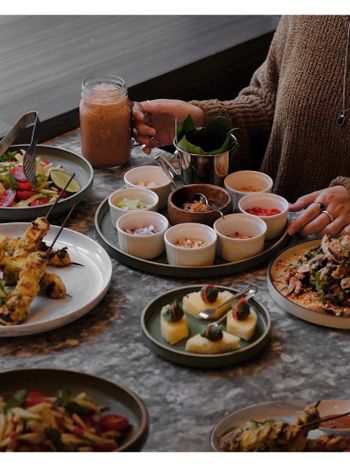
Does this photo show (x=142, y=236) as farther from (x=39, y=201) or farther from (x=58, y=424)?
(x=58, y=424)

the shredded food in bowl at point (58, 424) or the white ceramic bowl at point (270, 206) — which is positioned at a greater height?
the shredded food in bowl at point (58, 424)

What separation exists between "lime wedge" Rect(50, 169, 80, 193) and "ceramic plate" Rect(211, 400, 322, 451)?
959 mm

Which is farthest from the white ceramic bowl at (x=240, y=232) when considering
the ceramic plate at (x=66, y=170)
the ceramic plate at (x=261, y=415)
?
the ceramic plate at (x=261, y=415)

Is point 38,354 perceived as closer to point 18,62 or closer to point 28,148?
point 28,148

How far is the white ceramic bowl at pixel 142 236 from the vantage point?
2.08m

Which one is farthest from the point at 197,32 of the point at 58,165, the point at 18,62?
the point at 58,165

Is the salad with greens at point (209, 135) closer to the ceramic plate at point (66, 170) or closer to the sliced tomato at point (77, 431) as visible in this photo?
the ceramic plate at point (66, 170)

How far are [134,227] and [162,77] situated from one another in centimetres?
111

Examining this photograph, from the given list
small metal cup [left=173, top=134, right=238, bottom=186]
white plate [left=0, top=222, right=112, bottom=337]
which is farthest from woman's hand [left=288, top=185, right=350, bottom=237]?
white plate [left=0, top=222, right=112, bottom=337]

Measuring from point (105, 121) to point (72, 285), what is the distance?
0.62 metres

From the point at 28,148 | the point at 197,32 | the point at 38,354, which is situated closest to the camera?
the point at 38,354

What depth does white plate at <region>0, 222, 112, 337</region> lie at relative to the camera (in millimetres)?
1828

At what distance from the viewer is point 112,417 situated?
155 cm

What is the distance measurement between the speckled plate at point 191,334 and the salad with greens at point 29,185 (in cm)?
55
